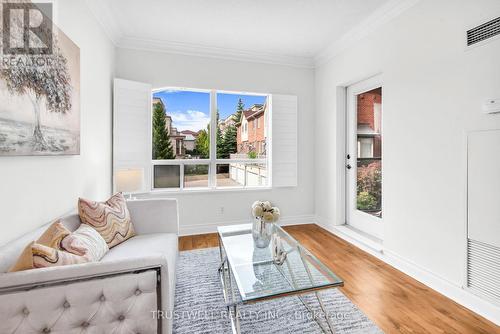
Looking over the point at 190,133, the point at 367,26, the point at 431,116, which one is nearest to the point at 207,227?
the point at 190,133

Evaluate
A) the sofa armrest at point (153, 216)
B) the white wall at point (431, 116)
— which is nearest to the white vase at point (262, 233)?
the sofa armrest at point (153, 216)

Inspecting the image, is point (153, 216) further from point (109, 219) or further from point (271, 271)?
point (271, 271)

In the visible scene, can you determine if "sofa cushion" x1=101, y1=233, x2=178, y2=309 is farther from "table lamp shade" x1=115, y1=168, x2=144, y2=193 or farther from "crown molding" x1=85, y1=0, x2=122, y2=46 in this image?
"crown molding" x1=85, y1=0, x2=122, y2=46

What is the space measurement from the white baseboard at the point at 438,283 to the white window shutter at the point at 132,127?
118 inches

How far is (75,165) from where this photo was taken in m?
2.16

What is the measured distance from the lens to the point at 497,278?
68.1 inches

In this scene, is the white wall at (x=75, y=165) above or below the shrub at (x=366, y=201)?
above

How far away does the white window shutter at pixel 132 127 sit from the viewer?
3133 mm

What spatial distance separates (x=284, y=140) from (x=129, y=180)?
91.3 inches

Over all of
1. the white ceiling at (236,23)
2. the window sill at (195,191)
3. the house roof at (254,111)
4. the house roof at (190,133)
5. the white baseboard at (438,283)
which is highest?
the white ceiling at (236,23)

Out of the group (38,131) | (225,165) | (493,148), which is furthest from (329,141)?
(38,131)

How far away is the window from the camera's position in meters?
3.62

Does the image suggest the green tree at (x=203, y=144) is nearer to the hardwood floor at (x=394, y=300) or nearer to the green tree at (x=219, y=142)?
the green tree at (x=219, y=142)

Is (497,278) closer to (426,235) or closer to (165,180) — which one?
Result: (426,235)
